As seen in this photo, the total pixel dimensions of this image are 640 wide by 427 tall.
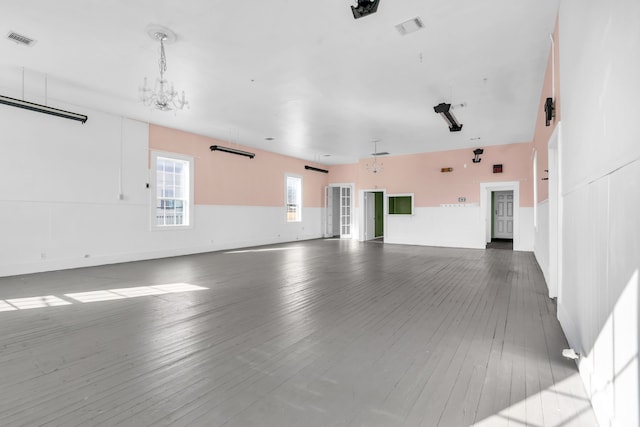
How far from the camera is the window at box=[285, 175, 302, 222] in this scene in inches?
474

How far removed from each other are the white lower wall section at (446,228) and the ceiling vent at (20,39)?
32.1ft

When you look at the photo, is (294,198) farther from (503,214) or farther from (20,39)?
(20,39)

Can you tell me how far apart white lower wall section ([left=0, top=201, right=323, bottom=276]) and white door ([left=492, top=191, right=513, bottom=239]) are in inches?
377

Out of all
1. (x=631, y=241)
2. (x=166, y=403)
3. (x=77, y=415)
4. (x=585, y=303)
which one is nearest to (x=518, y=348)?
(x=585, y=303)

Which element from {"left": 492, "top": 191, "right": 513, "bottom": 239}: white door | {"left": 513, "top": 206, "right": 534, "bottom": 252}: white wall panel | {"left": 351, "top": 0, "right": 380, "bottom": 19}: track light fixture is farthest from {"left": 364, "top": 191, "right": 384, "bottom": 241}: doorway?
{"left": 351, "top": 0, "right": 380, "bottom": 19}: track light fixture

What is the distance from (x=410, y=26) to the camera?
3.59 m

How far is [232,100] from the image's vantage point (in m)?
6.00

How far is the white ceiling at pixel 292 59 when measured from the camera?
3.36 m

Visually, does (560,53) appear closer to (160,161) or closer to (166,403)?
(166,403)

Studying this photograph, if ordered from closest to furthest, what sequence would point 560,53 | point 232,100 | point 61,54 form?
point 560,53 → point 61,54 → point 232,100

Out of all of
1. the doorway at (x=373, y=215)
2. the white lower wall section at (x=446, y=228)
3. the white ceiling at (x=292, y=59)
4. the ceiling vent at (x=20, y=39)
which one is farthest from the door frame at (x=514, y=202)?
the ceiling vent at (x=20, y=39)

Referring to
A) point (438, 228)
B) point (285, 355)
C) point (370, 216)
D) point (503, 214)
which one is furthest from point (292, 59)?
point (503, 214)

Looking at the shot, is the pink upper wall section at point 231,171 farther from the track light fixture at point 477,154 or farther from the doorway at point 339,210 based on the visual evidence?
the track light fixture at point 477,154

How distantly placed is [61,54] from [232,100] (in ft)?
8.14
